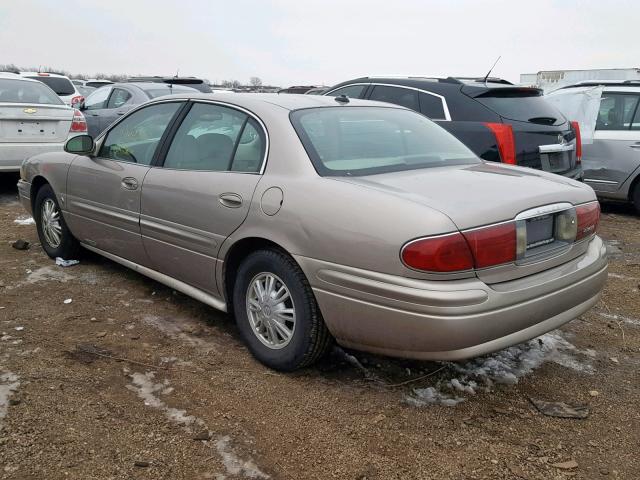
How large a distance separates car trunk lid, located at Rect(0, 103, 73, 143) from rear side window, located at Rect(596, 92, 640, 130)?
697cm

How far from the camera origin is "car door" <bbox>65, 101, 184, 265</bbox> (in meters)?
4.06

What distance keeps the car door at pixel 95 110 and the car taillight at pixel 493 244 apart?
8.92m

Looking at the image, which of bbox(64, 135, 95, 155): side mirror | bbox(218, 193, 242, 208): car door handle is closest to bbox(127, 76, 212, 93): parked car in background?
bbox(64, 135, 95, 155): side mirror

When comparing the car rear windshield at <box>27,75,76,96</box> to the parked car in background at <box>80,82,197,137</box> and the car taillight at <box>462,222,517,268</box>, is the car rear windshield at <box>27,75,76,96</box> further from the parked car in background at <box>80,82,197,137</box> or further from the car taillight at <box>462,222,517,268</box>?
the car taillight at <box>462,222,517,268</box>

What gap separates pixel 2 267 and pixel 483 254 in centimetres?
411

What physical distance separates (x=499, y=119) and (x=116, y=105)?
706cm

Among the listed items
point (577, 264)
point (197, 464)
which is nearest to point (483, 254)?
point (577, 264)

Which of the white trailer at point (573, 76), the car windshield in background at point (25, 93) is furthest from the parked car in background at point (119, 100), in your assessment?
the white trailer at point (573, 76)

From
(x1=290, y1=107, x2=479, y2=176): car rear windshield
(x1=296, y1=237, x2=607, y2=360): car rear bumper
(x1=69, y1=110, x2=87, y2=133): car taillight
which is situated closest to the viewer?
(x1=296, y1=237, x2=607, y2=360): car rear bumper

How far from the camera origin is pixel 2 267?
4961 mm

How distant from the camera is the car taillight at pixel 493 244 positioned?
256cm

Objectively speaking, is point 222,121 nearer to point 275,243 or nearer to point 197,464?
point 275,243

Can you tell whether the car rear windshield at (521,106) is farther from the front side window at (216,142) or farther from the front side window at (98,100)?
the front side window at (98,100)

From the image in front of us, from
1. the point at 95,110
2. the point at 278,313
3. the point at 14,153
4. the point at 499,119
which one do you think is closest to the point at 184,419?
the point at 278,313
